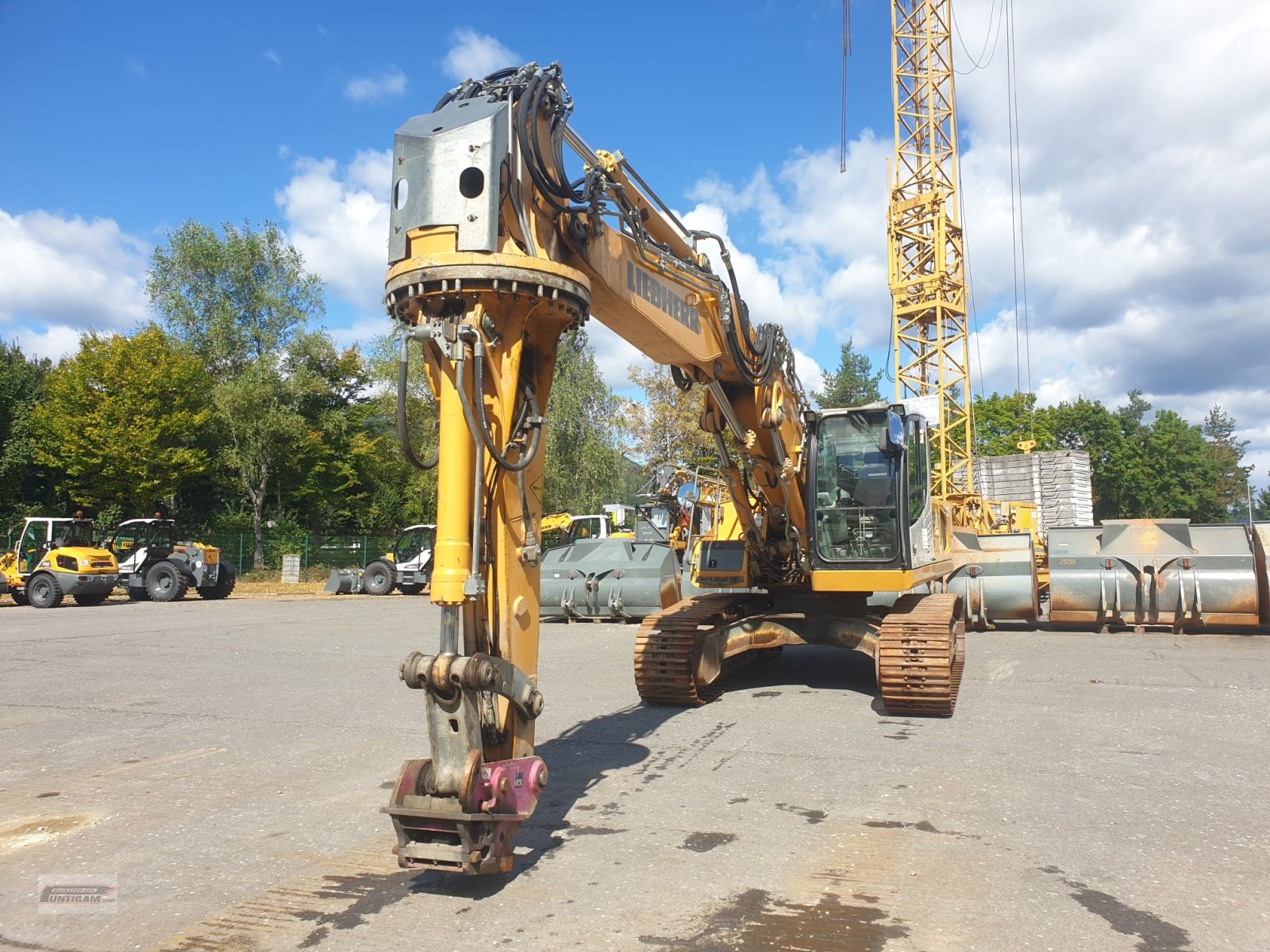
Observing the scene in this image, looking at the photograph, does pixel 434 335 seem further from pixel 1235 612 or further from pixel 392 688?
pixel 1235 612

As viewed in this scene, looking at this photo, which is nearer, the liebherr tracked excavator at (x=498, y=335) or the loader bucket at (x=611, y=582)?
the liebherr tracked excavator at (x=498, y=335)

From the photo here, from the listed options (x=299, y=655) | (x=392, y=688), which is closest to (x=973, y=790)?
(x=392, y=688)

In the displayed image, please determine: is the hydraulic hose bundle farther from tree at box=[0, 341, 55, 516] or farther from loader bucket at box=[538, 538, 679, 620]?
tree at box=[0, 341, 55, 516]

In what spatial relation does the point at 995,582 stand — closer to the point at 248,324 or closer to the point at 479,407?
the point at 479,407

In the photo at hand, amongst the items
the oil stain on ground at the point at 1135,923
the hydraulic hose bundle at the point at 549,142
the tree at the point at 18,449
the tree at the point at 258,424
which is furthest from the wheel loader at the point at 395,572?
the oil stain on ground at the point at 1135,923

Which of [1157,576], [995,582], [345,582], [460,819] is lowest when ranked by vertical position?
[460,819]

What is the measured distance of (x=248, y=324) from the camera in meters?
39.2

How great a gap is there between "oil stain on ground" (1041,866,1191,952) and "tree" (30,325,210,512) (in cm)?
3496

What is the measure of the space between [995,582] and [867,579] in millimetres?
8029

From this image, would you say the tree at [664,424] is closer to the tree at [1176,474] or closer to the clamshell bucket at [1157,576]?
the clamshell bucket at [1157,576]

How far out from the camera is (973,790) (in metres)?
5.79
